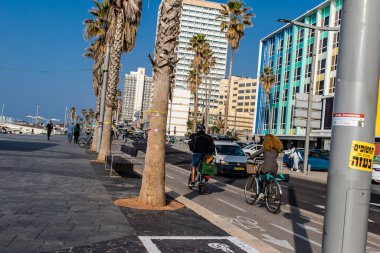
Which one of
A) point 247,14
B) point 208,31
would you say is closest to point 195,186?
point 247,14

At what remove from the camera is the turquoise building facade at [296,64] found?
57719 mm

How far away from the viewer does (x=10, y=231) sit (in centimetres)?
573

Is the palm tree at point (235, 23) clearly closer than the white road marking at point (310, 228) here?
No

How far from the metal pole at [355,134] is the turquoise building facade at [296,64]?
50066 millimetres

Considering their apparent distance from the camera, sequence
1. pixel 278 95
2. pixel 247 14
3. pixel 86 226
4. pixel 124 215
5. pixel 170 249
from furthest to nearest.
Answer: pixel 278 95, pixel 247 14, pixel 124 215, pixel 86 226, pixel 170 249

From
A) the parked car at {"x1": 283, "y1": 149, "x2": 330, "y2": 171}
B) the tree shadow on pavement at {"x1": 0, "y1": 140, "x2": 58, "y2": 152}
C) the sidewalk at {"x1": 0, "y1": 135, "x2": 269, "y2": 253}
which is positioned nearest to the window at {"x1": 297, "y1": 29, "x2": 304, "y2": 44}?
the parked car at {"x1": 283, "y1": 149, "x2": 330, "y2": 171}

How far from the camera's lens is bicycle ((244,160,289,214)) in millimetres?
10352

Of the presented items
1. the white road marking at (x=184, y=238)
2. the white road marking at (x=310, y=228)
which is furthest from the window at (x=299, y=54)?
the white road marking at (x=184, y=238)

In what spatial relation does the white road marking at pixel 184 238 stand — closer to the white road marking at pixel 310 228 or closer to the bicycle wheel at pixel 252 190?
the white road marking at pixel 310 228

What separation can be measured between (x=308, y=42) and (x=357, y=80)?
2514 inches

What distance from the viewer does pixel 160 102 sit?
9008mm

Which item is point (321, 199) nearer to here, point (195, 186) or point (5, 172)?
point (195, 186)

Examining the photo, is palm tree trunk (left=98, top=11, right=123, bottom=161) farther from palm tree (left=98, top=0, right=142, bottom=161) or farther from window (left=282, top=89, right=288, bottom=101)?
window (left=282, top=89, right=288, bottom=101)

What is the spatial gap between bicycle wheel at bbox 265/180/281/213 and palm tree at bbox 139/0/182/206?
304 cm
